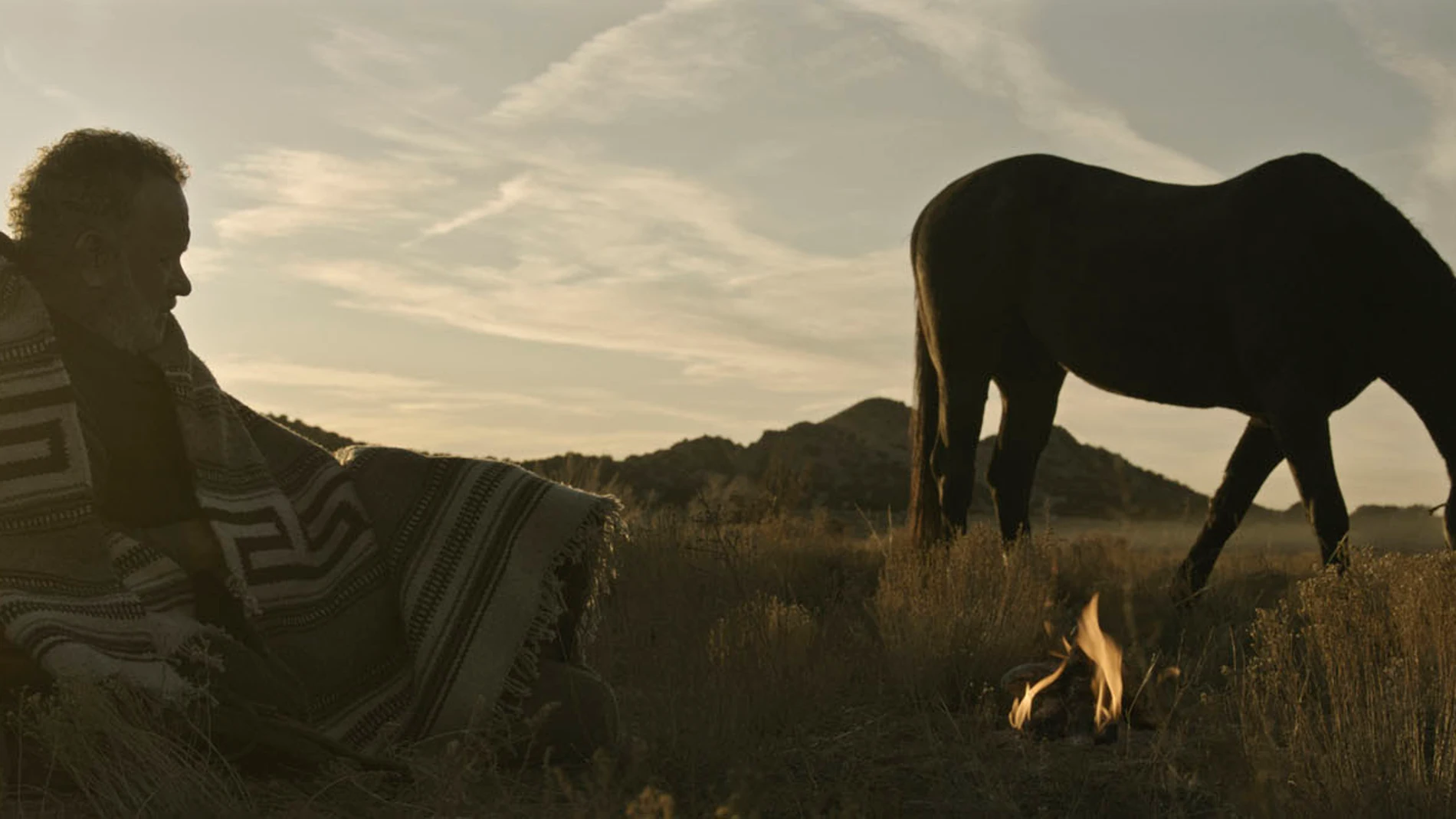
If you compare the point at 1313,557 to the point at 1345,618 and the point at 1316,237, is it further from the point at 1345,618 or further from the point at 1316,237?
the point at 1345,618

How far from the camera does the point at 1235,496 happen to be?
8305mm

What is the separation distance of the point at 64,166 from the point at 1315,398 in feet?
20.1

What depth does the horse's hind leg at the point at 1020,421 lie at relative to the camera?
909 centimetres

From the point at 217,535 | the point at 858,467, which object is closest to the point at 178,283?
the point at 217,535

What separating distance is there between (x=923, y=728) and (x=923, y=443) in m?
4.47

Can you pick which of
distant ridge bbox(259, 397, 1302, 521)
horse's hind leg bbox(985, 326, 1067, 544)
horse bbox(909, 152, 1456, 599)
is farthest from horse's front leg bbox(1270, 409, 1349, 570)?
distant ridge bbox(259, 397, 1302, 521)

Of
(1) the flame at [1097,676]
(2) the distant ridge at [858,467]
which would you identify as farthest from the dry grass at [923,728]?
(2) the distant ridge at [858,467]

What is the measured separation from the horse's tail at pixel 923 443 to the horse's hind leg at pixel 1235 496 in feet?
5.47

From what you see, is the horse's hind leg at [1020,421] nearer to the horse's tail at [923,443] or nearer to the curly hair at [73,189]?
the horse's tail at [923,443]

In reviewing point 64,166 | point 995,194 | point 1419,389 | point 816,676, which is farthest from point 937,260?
point 64,166

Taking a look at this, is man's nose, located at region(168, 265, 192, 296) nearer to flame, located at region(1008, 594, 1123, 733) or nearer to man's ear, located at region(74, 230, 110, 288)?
man's ear, located at region(74, 230, 110, 288)

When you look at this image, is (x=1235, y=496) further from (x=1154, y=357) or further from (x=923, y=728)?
(x=923, y=728)

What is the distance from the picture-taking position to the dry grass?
141 inches

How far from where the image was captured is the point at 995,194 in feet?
30.1
